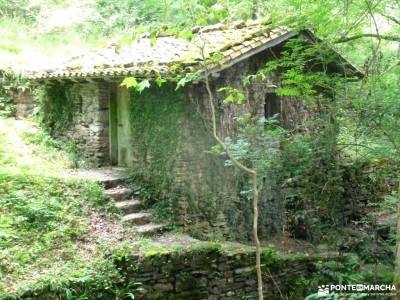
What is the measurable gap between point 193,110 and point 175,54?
108 centimetres

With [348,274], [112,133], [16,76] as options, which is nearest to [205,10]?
[348,274]

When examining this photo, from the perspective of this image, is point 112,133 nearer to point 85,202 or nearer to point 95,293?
point 85,202

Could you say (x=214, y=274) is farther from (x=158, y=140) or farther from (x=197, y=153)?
(x=158, y=140)

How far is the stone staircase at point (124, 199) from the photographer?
8492mm

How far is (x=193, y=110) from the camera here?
887 cm

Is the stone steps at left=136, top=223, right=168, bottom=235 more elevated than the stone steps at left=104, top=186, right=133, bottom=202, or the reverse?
the stone steps at left=104, top=186, right=133, bottom=202

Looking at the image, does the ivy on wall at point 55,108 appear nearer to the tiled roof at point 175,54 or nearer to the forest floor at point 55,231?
the tiled roof at point 175,54

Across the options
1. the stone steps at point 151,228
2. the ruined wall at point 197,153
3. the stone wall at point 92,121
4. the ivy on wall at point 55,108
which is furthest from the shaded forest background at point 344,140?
the ivy on wall at point 55,108

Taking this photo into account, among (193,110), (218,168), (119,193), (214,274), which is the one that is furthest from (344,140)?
(119,193)

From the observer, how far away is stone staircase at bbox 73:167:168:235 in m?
8.49

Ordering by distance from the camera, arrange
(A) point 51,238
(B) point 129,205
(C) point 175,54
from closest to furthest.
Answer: (A) point 51,238
(B) point 129,205
(C) point 175,54

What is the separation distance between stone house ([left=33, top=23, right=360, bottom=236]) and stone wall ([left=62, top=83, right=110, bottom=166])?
0.07m

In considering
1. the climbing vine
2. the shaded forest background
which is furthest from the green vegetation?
the climbing vine

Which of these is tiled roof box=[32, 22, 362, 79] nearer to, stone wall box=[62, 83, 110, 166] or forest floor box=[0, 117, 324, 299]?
stone wall box=[62, 83, 110, 166]
